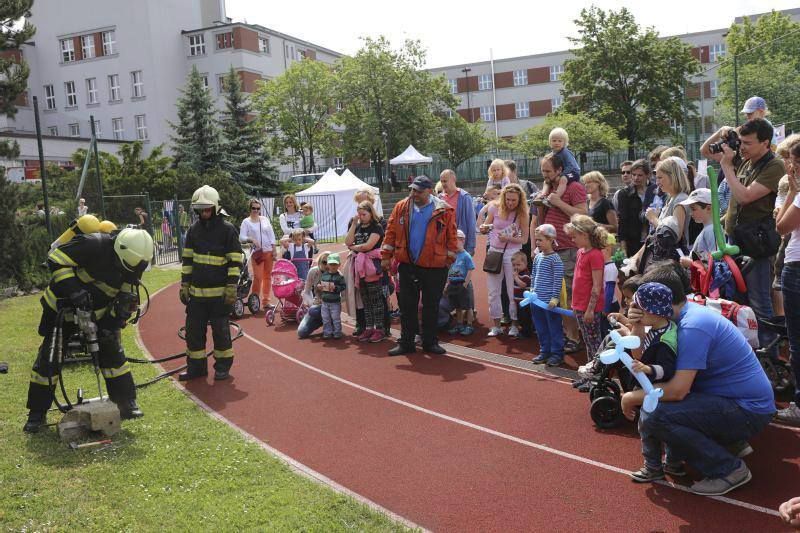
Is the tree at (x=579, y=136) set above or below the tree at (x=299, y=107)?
below

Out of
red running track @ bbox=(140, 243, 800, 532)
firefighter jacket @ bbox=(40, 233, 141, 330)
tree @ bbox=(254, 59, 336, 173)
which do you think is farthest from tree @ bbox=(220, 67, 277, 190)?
firefighter jacket @ bbox=(40, 233, 141, 330)

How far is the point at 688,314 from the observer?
4672 mm

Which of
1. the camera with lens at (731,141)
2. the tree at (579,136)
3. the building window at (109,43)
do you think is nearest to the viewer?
the camera with lens at (731,141)

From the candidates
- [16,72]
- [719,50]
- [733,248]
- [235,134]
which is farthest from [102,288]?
[719,50]

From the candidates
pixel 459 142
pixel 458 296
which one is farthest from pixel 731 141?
pixel 459 142

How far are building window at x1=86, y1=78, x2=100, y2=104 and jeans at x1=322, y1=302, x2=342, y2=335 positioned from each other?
172 ft

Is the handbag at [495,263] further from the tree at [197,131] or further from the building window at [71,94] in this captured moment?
the building window at [71,94]

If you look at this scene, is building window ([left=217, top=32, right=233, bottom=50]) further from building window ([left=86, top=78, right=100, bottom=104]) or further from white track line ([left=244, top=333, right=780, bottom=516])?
white track line ([left=244, top=333, right=780, bottom=516])

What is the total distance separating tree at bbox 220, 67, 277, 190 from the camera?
37094 mm

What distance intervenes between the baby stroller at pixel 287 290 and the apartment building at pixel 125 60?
4386 centimetres

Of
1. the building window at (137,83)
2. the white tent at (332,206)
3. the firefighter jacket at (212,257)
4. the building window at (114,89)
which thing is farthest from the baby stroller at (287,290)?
the building window at (114,89)

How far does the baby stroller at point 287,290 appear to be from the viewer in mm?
11914

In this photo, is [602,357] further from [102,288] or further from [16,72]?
[16,72]

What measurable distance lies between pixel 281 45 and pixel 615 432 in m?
60.4
